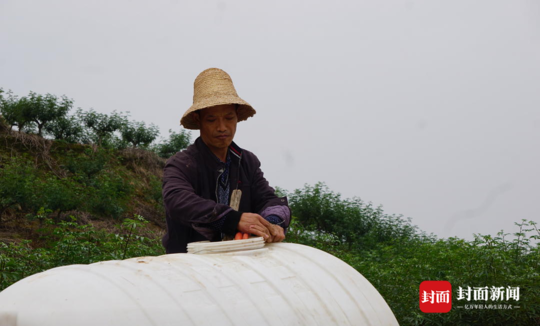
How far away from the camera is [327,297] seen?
2545 millimetres

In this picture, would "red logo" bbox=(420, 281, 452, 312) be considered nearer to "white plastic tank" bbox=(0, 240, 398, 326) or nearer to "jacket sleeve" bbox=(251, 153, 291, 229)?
"jacket sleeve" bbox=(251, 153, 291, 229)

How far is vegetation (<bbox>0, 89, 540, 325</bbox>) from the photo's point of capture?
5.54 m

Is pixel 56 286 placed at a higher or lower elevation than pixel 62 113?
lower

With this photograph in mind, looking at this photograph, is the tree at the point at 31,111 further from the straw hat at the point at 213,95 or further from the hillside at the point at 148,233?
the straw hat at the point at 213,95

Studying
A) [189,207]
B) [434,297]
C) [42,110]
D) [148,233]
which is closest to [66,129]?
[42,110]

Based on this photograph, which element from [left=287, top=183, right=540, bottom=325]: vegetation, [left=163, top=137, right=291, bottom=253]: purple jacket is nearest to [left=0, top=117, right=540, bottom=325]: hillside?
[left=287, top=183, right=540, bottom=325]: vegetation

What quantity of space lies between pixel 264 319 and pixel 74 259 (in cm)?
427

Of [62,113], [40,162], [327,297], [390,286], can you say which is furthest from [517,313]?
[62,113]

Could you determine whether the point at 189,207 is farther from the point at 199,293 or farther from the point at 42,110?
the point at 42,110

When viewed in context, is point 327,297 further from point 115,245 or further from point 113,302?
point 115,245

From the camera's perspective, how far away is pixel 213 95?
327cm

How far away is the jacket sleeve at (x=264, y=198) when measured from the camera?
3.26 metres

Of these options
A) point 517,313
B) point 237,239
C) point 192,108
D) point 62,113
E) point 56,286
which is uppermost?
point 62,113

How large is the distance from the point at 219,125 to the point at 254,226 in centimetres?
71
